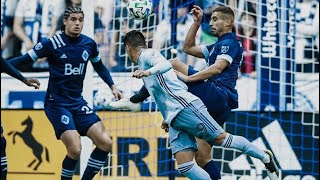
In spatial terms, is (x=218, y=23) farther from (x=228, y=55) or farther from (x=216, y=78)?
(x=216, y=78)

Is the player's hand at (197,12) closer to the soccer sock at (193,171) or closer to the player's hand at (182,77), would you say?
the player's hand at (182,77)

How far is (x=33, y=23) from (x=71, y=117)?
3341mm

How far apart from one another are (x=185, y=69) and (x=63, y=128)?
4.79ft

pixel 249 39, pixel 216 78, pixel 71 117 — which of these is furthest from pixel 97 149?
pixel 249 39

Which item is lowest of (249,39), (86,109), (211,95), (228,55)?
(86,109)

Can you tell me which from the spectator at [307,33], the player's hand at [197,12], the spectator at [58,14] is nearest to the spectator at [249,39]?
the spectator at [307,33]

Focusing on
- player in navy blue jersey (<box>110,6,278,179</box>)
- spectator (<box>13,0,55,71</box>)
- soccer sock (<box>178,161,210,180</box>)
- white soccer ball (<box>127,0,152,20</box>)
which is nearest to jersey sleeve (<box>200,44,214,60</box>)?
player in navy blue jersey (<box>110,6,278,179</box>)

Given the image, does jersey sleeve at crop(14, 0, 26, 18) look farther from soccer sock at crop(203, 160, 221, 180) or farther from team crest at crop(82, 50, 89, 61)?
soccer sock at crop(203, 160, 221, 180)

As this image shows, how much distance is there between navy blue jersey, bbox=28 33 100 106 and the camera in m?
9.40

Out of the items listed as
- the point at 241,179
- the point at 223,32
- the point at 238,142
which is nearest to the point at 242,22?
the point at 241,179

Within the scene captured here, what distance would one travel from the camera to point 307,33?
1193cm

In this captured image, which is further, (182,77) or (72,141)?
(72,141)

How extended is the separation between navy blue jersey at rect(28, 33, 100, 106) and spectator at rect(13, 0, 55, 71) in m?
2.88

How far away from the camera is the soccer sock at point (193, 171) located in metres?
8.37
